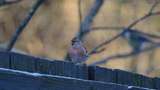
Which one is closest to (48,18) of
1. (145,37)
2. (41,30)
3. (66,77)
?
(41,30)

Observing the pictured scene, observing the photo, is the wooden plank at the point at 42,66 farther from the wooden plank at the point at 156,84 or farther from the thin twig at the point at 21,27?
the thin twig at the point at 21,27

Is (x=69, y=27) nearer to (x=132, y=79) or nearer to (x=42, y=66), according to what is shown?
(x=132, y=79)

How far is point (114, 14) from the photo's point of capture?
4066mm

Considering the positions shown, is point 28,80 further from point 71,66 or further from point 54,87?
point 71,66

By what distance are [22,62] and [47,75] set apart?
0.15 ft

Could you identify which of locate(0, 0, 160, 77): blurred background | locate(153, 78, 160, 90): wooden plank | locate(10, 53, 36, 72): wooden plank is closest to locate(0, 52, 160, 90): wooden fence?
locate(10, 53, 36, 72): wooden plank

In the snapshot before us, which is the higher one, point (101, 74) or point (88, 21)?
point (88, 21)

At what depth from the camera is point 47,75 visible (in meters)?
0.81

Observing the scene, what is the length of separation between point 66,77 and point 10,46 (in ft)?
10.2

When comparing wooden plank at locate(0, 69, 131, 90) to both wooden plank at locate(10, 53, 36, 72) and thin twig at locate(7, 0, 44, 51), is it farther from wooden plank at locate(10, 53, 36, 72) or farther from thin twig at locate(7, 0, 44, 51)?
thin twig at locate(7, 0, 44, 51)

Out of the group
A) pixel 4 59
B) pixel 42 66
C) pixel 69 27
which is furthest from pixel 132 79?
A: pixel 69 27

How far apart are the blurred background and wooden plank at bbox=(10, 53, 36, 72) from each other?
309 cm

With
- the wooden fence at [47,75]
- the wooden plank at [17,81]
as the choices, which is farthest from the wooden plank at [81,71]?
the wooden plank at [17,81]

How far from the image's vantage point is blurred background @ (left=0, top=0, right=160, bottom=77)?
398 cm
